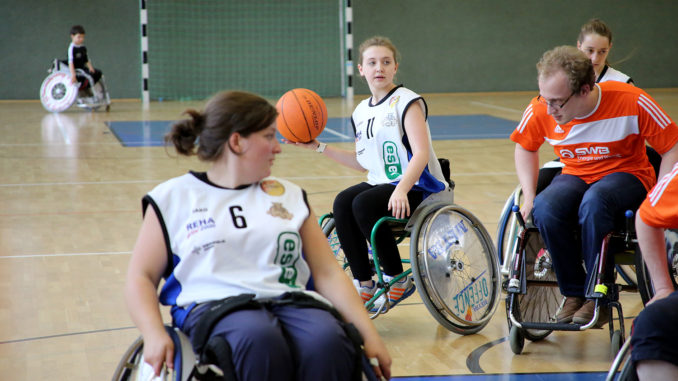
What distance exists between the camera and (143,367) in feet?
5.63

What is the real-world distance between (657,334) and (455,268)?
128 cm

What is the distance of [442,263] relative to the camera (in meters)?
2.89

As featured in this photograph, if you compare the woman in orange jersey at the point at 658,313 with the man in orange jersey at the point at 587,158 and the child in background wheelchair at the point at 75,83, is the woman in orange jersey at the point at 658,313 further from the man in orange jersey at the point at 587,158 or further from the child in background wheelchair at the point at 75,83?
the child in background wheelchair at the point at 75,83

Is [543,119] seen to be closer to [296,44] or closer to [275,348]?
[275,348]

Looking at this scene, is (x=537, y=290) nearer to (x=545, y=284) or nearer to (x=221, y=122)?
(x=545, y=284)

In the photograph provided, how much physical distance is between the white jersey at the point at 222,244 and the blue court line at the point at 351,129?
6.68 meters

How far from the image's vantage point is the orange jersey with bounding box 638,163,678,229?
1.80m

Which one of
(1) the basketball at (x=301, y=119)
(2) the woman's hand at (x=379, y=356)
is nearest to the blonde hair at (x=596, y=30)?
(1) the basketball at (x=301, y=119)

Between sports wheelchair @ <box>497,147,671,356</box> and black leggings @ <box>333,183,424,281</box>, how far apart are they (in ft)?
1.38

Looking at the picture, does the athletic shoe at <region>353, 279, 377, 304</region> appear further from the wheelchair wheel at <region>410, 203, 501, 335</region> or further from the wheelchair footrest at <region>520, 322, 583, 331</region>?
the wheelchair footrest at <region>520, 322, 583, 331</region>

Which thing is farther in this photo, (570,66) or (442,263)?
(442,263)

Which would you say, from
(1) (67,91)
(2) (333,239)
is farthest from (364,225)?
(1) (67,91)

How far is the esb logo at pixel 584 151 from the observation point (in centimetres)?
267

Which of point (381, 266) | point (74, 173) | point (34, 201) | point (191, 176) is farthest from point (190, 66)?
point (191, 176)
